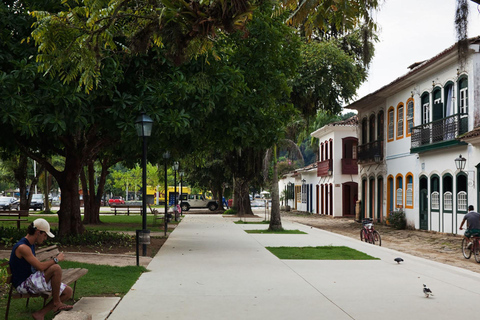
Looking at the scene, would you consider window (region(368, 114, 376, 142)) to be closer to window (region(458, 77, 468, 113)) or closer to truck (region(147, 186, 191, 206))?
window (region(458, 77, 468, 113))

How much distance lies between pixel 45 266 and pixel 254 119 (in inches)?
427

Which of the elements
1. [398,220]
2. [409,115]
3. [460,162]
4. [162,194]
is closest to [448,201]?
[460,162]

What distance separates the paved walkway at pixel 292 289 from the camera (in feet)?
26.8

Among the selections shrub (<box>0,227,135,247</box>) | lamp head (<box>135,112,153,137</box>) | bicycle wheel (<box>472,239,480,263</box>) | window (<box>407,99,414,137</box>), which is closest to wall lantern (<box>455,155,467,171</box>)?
window (<box>407,99,414,137</box>)

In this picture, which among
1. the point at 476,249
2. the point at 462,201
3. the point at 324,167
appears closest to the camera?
the point at 476,249

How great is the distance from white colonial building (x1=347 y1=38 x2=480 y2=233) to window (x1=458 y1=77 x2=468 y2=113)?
37 mm

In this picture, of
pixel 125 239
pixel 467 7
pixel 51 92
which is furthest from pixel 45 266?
pixel 125 239

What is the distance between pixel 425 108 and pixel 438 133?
251 centimetres

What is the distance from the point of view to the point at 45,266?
23.3 feet

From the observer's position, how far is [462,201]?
24766 millimetres

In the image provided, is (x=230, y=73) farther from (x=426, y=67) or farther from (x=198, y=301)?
(x=426, y=67)

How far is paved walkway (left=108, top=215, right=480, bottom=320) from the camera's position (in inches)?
322

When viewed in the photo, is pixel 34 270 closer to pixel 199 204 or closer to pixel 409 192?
pixel 409 192

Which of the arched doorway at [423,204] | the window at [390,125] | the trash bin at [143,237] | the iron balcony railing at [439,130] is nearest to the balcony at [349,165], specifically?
the window at [390,125]
